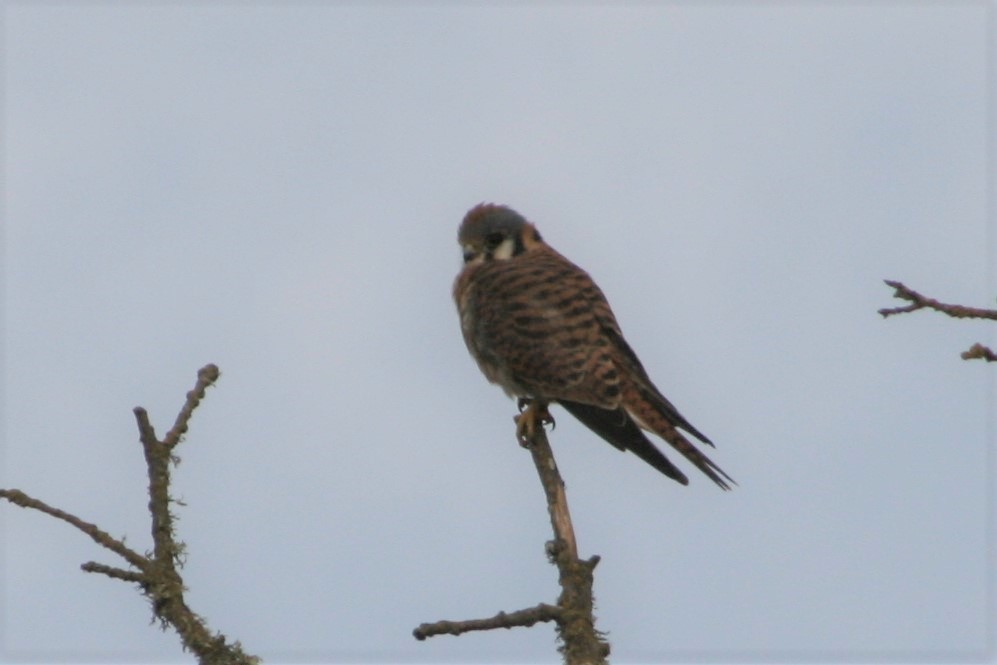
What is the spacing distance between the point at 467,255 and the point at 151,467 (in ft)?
11.1

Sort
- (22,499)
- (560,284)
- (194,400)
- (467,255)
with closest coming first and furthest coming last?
1. (22,499)
2. (194,400)
3. (560,284)
4. (467,255)

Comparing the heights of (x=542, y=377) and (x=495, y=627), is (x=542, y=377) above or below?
above

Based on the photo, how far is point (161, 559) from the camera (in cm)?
309

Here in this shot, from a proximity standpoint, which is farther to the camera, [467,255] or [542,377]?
[467,255]

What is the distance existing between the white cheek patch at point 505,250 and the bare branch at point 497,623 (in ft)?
10.7

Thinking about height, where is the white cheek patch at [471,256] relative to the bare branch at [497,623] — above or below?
above

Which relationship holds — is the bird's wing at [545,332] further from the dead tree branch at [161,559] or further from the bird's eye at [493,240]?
the dead tree branch at [161,559]

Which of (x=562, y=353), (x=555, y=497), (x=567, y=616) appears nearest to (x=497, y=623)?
(x=567, y=616)

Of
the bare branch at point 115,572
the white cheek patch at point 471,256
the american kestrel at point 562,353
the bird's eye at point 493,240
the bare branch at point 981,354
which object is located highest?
the bird's eye at point 493,240

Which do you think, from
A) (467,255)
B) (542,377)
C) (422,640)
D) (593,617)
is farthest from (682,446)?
(422,640)

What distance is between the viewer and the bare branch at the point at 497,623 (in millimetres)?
2998

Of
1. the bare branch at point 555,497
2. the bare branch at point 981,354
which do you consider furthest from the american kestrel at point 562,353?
the bare branch at point 981,354

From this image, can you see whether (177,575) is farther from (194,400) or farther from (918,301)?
(918,301)

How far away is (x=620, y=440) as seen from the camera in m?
5.29
